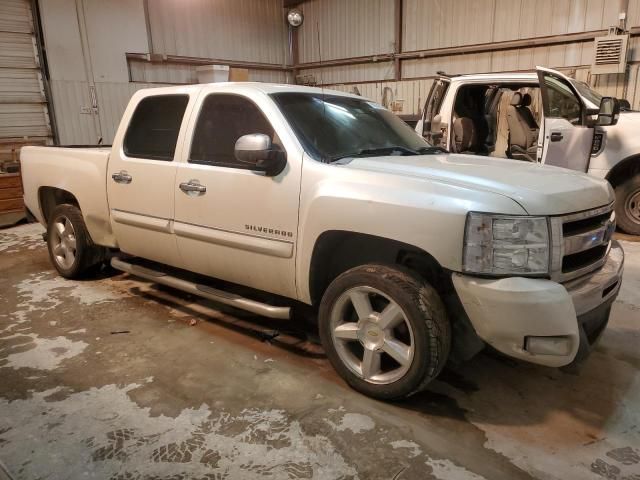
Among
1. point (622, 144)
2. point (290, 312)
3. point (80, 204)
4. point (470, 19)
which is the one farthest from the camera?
point (470, 19)

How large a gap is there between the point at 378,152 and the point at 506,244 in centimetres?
124

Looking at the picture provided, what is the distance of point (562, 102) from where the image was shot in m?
5.71

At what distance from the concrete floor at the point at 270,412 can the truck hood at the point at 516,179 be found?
1.11 m

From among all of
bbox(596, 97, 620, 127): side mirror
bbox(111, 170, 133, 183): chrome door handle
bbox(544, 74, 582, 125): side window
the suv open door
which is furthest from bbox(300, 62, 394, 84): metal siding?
bbox(111, 170, 133, 183): chrome door handle

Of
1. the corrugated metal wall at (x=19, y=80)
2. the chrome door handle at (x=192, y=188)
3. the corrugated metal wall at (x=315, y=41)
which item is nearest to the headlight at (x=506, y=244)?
the chrome door handle at (x=192, y=188)

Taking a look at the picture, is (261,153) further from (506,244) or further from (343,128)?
(506,244)

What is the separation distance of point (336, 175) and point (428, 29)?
10.1 metres

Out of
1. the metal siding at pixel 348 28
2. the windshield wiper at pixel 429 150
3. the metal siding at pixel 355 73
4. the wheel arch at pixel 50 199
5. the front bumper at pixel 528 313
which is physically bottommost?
the front bumper at pixel 528 313

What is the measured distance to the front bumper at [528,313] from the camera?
6.85 feet

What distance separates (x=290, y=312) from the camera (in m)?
2.96

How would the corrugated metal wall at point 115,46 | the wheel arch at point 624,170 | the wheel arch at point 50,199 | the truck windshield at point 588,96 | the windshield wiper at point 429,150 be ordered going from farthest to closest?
the corrugated metal wall at point 115,46 → the wheel arch at point 624,170 → the truck windshield at point 588,96 → the wheel arch at point 50,199 → the windshield wiper at point 429,150

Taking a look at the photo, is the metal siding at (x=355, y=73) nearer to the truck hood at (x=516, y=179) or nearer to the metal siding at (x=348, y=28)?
the metal siding at (x=348, y=28)

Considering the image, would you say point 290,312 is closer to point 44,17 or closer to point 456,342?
point 456,342

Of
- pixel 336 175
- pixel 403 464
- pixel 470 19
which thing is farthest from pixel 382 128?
pixel 470 19
